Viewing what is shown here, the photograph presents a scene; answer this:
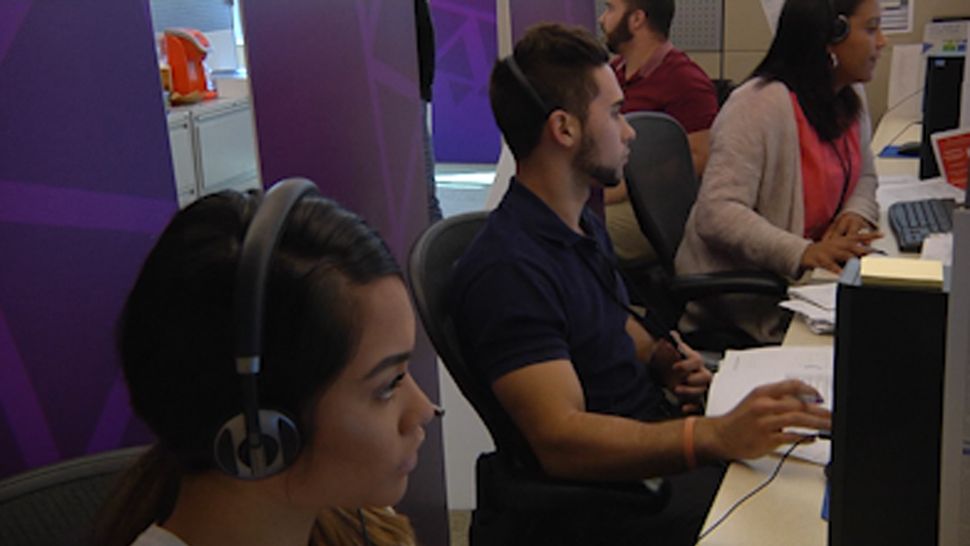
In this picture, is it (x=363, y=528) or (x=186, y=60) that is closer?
(x=363, y=528)

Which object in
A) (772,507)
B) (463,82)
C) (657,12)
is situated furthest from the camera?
(463,82)

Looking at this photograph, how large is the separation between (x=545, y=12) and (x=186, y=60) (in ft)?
8.19

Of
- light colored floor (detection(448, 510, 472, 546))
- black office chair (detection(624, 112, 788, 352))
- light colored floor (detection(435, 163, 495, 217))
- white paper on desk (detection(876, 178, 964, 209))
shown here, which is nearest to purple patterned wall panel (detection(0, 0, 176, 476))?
black office chair (detection(624, 112, 788, 352))

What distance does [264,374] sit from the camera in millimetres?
854

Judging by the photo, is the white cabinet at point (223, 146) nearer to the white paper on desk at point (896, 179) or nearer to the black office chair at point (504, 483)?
the white paper on desk at point (896, 179)

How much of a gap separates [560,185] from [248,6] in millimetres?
627


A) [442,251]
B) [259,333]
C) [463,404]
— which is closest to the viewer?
[259,333]

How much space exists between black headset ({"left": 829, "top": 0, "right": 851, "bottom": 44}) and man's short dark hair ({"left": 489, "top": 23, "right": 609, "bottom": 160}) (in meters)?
0.86

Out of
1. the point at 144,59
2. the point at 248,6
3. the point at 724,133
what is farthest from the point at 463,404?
the point at 144,59

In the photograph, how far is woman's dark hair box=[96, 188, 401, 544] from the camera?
83cm

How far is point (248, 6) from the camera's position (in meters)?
1.43

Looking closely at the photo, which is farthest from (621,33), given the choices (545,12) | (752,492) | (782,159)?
(752,492)

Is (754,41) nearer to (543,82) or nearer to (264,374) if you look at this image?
(543,82)

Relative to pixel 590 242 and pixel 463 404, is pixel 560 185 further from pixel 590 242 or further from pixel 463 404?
pixel 463 404
